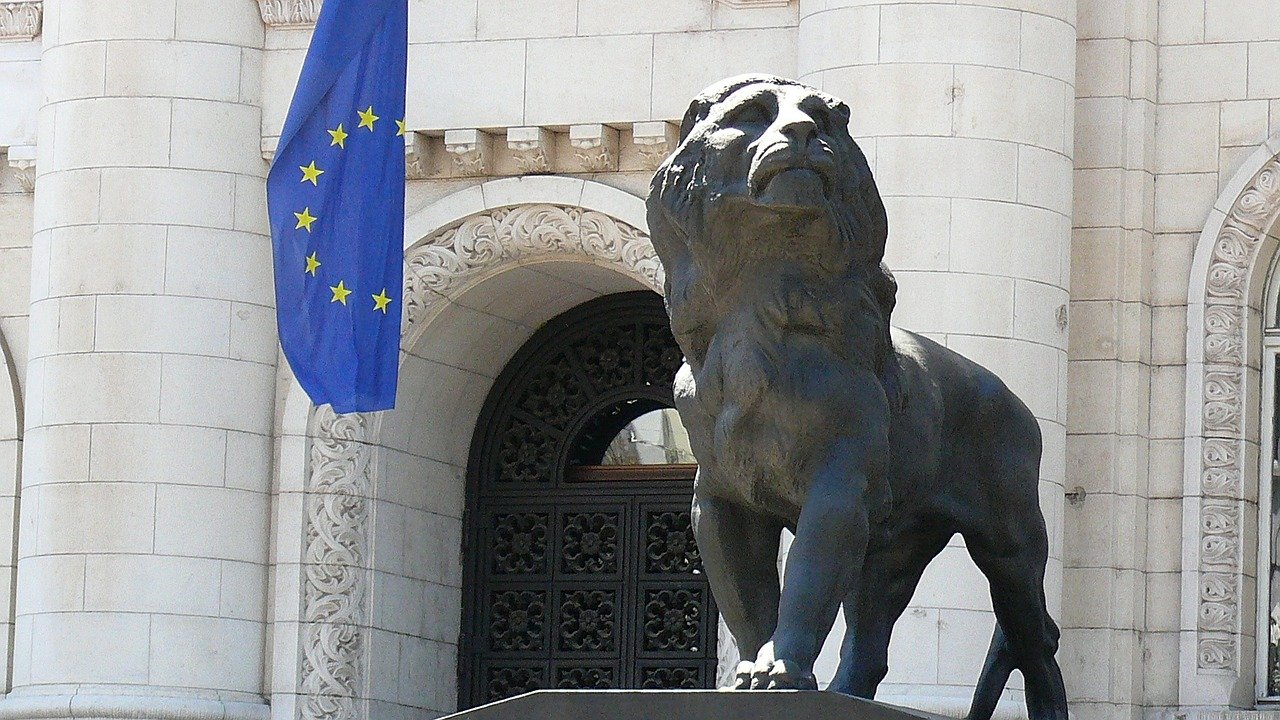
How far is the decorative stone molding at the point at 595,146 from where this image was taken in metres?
15.5

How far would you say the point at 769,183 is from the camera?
785cm

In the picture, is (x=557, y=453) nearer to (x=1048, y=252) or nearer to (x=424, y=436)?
(x=424, y=436)

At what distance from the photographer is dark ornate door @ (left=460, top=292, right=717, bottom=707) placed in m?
16.4

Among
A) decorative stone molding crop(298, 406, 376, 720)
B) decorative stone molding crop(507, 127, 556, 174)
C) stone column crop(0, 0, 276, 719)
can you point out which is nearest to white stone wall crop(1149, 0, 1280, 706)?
decorative stone molding crop(507, 127, 556, 174)

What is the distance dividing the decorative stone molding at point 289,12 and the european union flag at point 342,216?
913mm

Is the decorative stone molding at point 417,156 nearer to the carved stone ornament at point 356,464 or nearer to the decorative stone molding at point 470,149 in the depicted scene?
the decorative stone molding at point 470,149

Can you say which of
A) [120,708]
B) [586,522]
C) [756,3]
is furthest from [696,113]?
[586,522]

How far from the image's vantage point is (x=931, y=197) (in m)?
14.3

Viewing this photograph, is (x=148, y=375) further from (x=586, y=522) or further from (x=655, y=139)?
(x=655, y=139)

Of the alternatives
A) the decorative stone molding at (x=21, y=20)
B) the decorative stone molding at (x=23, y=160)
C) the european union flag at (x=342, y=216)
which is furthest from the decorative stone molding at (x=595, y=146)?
the decorative stone molding at (x=21, y=20)

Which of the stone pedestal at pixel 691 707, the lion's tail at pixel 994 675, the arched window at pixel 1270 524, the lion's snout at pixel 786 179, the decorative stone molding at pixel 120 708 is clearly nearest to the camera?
the stone pedestal at pixel 691 707

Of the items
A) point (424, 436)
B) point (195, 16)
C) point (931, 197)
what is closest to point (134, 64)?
point (195, 16)

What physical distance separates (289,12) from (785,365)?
28.4ft

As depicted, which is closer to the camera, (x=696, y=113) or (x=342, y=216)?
(x=696, y=113)
